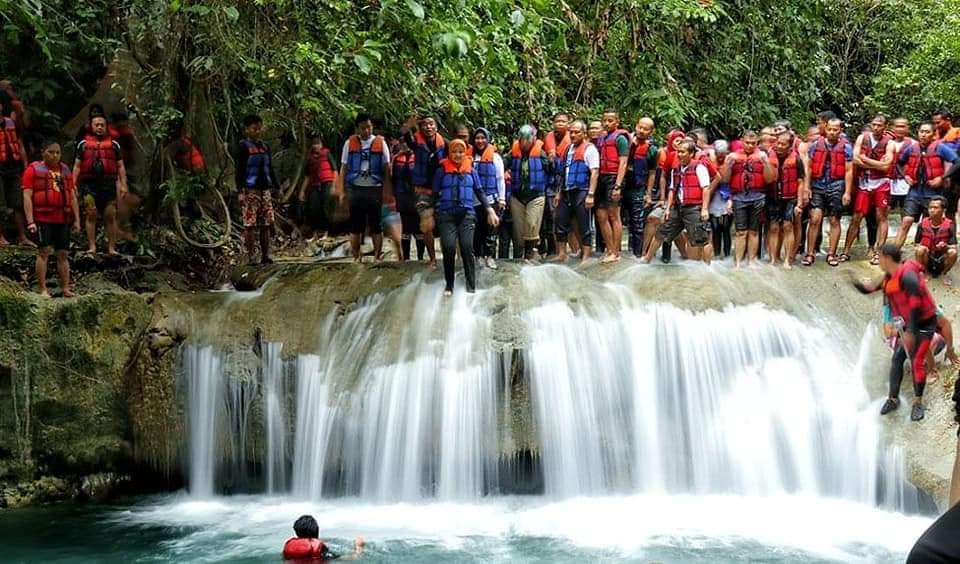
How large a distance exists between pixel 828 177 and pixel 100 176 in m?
8.00

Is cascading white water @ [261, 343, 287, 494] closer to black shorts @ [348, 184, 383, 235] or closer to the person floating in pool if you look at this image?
black shorts @ [348, 184, 383, 235]

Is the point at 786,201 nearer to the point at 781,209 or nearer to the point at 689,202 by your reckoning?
the point at 781,209

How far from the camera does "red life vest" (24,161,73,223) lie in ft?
30.8

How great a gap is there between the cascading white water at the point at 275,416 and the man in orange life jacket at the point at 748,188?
5.11 metres

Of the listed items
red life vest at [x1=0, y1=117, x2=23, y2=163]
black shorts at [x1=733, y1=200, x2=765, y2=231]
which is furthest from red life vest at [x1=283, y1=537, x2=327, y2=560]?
red life vest at [x1=0, y1=117, x2=23, y2=163]

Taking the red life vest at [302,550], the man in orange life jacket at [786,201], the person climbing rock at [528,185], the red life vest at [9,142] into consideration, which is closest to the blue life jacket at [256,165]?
the red life vest at [9,142]

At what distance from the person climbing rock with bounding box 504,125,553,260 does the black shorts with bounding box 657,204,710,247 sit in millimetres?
1430

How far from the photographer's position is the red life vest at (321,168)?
13.0 metres

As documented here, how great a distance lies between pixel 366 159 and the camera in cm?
1044

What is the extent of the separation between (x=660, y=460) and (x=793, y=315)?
2.15 meters

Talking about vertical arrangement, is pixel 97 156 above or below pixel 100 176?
above

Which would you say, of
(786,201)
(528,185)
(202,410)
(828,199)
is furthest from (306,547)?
(828,199)

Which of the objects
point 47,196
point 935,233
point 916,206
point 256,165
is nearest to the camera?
point 47,196

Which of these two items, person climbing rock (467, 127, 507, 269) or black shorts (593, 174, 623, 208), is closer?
person climbing rock (467, 127, 507, 269)
